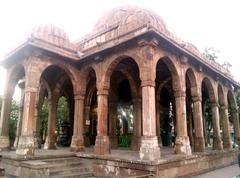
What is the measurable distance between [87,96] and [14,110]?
14.1 metres

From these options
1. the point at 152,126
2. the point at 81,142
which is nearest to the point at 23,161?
the point at 81,142

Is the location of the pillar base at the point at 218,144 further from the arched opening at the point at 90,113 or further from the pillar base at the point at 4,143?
the pillar base at the point at 4,143

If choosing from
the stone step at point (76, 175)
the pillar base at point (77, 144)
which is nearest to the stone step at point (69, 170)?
the stone step at point (76, 175)

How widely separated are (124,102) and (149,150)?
8640 mm

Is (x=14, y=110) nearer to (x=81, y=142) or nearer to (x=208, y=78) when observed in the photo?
(x=81, y=142)

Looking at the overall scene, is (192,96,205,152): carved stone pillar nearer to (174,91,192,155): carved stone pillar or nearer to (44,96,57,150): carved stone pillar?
(174,91,192,155): carved stone pillar

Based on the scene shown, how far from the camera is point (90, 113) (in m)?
17.1

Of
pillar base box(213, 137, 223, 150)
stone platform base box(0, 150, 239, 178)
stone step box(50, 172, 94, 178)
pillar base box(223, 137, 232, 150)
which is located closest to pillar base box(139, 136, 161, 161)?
stone platform base box(0, 150, 239, 178)

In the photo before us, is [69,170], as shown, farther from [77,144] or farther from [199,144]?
[199,144]

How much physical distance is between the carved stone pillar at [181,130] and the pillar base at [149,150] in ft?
6.95

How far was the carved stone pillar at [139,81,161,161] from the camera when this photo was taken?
818cm

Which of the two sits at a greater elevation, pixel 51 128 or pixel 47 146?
pixel 51 128

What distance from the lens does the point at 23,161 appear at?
8.77 metres

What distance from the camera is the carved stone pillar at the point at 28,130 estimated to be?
933 centimetres
